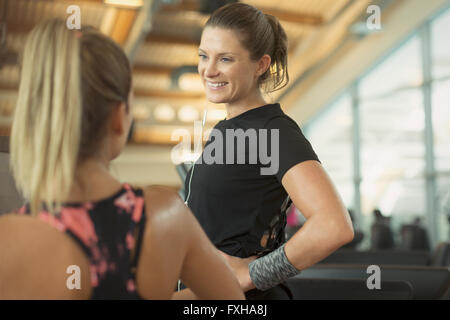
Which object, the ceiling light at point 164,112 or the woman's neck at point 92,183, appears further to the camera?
the ceiling light at point 164,112

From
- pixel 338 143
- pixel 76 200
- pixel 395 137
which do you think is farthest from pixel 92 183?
pixel 338 143

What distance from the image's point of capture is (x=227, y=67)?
4.11ft

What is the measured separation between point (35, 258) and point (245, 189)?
508 millimetres

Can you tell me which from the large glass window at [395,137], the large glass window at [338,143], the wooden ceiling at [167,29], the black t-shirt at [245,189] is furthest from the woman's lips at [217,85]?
the large glass window at [338,143]

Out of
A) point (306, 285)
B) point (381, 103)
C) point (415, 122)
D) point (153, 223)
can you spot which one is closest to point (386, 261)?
point (306, 285)

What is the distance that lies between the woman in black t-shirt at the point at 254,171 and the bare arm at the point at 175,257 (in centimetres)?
12

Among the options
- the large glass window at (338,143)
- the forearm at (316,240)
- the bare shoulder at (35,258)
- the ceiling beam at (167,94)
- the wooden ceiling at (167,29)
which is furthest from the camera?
the ceiling beam at (167,94)

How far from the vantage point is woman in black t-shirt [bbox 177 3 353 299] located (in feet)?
Result: 3.54

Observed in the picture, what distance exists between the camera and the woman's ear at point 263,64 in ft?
4.22

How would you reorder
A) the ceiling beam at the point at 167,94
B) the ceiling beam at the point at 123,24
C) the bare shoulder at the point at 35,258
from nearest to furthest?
the bare shoulder at the point at 35,258, the ceiling beam at the point at 123,24, the ceiling beam at the point at 167,94

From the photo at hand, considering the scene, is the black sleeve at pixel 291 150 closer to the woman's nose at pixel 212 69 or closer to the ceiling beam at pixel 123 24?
the woman's nose at pixel 212 69

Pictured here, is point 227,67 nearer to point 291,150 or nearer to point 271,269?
point 291,150
